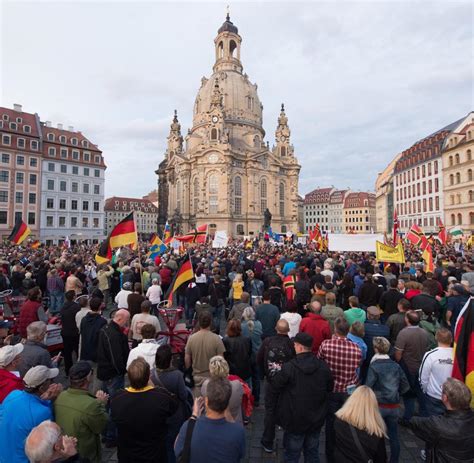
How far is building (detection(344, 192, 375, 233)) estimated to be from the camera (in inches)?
4289

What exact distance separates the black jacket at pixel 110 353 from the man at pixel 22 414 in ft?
6.31

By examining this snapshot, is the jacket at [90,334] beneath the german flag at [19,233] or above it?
beneath

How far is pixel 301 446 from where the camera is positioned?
402 cm

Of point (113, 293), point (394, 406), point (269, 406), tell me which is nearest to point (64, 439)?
point (269, 406)

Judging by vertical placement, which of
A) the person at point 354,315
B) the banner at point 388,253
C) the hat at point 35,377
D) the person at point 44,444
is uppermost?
the banner at point 388,253

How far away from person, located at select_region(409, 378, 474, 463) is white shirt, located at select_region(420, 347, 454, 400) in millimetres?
1598

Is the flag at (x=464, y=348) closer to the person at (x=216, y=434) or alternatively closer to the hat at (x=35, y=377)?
the person at (x=216, y=434)

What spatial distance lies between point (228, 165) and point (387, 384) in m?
63.8

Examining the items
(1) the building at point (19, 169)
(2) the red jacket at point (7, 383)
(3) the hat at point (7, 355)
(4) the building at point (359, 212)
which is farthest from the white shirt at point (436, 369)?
(4) the building at point (359, 212)

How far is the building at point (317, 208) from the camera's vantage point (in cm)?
12206

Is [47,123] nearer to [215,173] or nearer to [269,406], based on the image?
[215,173]

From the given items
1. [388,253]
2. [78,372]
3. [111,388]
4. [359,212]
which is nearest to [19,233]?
[111,388]

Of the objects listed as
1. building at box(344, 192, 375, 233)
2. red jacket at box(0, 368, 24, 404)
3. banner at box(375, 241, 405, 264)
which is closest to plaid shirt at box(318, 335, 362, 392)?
red jacket at box(0, 368, 24, 404)

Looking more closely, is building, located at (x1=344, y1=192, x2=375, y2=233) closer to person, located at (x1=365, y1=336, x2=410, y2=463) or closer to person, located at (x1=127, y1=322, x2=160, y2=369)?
person, located at (x1=365, y1=336, x2=410, y2=463)
